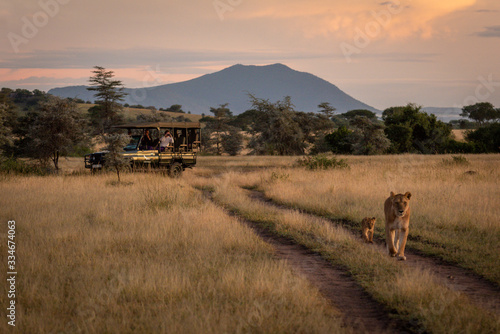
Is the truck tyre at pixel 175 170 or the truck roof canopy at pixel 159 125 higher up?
the truck roof canopy at pixel 159 125

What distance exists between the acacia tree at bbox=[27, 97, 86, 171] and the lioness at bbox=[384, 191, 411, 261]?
19.1m

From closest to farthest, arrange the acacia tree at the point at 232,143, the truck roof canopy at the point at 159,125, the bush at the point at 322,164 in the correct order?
the truck roof canopy at the point at 159,125 < the bush at the point at 322,164 < the acacia tree at the point at 232,143

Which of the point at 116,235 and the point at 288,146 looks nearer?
the point at 116,235

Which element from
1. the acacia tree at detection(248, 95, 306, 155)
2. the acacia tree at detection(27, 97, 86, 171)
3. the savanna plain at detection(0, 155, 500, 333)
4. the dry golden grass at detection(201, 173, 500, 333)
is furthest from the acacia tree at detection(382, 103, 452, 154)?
the dry golden grass at detection(201, 173, 500, 333)

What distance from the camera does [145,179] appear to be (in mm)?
19609

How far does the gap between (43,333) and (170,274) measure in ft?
6.91

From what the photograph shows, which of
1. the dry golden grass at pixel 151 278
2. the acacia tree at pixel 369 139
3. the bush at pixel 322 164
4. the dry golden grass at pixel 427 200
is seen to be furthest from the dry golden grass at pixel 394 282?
the acacia tree at pixel 369 139

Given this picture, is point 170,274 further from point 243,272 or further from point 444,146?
point 444,146

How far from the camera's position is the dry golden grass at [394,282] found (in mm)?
5031

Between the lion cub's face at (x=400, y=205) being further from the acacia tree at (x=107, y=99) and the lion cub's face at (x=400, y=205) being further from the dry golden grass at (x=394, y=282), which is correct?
the acacia tree at (x=107, y=99)

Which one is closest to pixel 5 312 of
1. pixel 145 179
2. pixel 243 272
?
pixel 243 272

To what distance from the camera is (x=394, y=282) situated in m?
6.31

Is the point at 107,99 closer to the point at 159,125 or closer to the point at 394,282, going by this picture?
the point at 159,125

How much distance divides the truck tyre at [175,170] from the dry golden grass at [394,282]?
→ 37.1 ft
